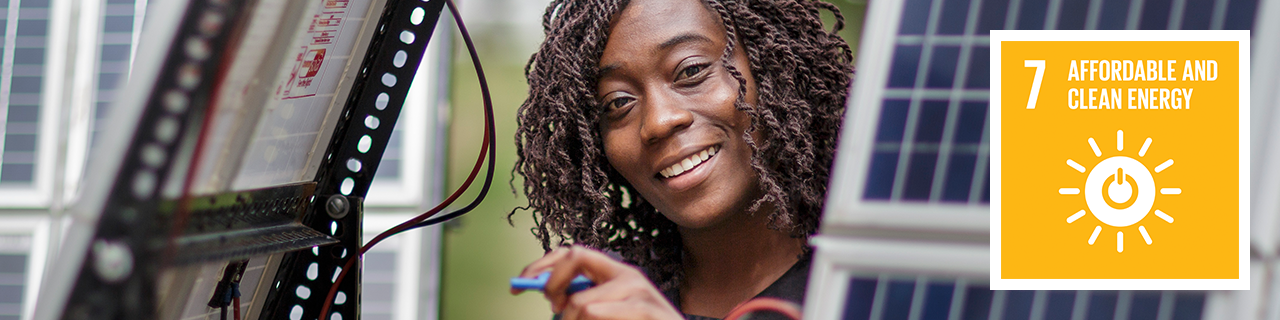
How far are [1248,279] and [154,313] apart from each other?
70 centimetres

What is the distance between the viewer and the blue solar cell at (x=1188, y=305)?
0.54 meters

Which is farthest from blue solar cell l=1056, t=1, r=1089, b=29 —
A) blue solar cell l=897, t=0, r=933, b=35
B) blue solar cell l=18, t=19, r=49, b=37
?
blue solar cell l=18, t=19, r=49, b=37

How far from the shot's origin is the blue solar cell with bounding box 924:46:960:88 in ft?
1.81

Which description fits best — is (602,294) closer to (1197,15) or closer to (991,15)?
(991,15)

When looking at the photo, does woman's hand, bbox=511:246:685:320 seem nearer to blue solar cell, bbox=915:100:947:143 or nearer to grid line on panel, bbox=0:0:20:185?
blue solar cell, bbox=915:100:947:143

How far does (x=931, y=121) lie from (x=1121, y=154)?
152mm

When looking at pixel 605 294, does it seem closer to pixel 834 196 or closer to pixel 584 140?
pixel 834 196

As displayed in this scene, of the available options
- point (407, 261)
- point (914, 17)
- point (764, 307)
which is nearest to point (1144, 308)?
point (914, 17)

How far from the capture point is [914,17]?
0.54 metres

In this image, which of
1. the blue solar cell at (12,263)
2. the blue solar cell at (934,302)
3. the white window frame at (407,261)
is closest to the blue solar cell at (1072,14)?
the blue solar cell at (934,302)

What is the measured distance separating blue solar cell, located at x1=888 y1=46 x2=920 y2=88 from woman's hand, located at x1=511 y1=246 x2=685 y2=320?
27 cm

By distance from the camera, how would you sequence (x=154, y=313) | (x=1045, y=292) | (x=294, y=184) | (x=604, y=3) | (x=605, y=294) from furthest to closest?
(x=604, y=3) < (x=294, y=184) < (x=605, y=294) < (x=1045, y=292) < (x=154, y=313)

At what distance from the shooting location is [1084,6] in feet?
1.84

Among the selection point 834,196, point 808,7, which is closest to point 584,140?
point 808,7
